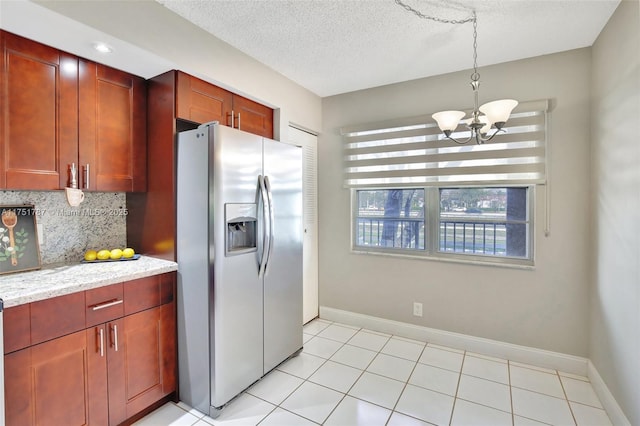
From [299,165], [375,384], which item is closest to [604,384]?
[375,384]

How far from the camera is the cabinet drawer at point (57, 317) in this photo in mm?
1483

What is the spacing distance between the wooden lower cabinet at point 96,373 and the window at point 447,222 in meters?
2.07

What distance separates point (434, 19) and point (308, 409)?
2650 millimetres

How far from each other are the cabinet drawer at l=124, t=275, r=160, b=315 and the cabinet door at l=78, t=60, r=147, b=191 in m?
0.67

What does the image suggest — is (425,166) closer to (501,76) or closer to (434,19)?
(501,76)

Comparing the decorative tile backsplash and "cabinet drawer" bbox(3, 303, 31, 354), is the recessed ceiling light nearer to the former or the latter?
the decorative tile backsplash

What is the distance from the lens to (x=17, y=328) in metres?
1.42

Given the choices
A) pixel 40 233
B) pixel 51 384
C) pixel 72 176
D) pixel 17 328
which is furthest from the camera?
pixel 40 233

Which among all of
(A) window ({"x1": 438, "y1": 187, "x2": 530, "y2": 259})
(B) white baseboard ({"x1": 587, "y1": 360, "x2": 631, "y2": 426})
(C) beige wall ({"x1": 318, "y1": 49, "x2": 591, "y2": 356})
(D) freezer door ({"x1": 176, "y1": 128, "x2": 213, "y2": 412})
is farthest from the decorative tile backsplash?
(B) white baseboard ({"x1": 587, "y1": 360, "x2": 631, "y2": 426})

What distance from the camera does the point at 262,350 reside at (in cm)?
232

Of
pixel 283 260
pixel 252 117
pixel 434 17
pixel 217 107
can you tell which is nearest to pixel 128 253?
pixel 283 260

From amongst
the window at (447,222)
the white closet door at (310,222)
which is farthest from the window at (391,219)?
the white closet door at (310,222)

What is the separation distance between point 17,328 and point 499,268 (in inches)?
125

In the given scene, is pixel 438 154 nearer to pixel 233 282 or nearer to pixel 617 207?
pixel 617 207
